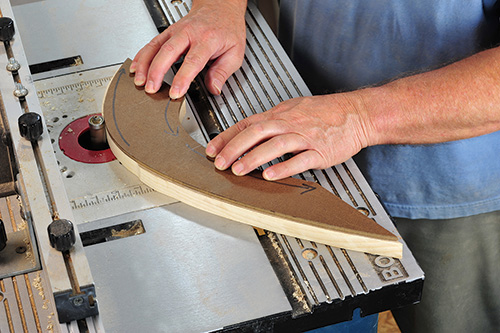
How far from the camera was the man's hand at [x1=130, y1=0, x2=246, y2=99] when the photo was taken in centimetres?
170

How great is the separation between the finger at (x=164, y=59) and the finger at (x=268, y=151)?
35cm

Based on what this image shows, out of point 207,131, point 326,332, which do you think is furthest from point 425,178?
point 207,131

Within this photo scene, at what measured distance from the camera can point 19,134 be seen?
1286 mm

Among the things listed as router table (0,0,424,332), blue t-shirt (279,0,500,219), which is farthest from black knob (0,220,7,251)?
blue t-shirt (279,0,500,219)

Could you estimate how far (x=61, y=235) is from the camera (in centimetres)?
108

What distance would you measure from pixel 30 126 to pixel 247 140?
0.49m

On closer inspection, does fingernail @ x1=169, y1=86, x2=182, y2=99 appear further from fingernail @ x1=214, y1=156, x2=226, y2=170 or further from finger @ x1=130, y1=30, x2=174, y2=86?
fingernail @ x1=214, y1=156, x2=226, y2=170

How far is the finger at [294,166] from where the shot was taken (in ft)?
4.88

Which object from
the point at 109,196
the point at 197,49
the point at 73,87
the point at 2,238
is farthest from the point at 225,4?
the point at 2,238

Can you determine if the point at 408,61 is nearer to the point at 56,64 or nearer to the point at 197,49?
the point at 197,49

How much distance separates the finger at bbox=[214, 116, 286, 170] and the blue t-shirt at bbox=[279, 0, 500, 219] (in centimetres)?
49

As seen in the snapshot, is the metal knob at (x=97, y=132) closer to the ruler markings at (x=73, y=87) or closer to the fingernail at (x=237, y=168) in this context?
the ruler markings at (x=73, y=87)

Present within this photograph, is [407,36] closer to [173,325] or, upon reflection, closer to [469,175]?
[469,175]

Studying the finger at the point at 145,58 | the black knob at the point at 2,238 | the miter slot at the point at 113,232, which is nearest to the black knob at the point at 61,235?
the black knob at the point at 2,238
